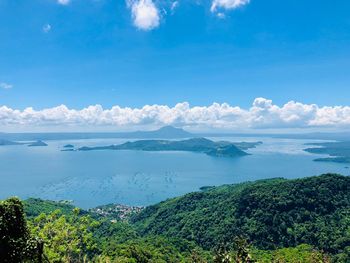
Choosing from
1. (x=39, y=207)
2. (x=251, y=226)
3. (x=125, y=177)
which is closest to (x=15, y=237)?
(x=251, y=226)

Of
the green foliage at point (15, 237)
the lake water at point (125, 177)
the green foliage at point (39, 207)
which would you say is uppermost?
the green foliage at point (15, 237)

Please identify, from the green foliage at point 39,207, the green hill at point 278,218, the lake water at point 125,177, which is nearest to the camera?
the green hill at point 278,218

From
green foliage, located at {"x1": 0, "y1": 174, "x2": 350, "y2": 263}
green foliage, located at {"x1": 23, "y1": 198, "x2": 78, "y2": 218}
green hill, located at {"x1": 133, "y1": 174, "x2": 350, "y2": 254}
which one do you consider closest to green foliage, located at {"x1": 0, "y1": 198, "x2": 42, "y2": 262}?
green foliage, located at {"x1": 0, "y1": 174, "x2": 350, "y2": 263}

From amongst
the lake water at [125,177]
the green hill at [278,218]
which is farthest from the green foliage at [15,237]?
the lake water at [125,177]

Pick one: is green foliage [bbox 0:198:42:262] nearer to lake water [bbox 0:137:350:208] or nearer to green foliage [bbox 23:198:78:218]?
green foliage [bbox 23:198:78:218]

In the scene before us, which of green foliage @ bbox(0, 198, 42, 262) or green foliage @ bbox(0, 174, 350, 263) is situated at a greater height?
green foliage @ bbox(0, 198, 42, 262)

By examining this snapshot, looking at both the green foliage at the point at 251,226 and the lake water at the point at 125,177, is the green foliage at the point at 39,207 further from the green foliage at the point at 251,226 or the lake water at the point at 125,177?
the lake water at the point at 125,177

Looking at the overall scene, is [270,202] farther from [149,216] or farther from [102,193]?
[102,193]

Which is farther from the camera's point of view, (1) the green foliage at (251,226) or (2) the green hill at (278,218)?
(2) the green hill at (278,218)

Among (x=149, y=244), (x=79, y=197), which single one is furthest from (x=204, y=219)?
(x=79, y=197)
